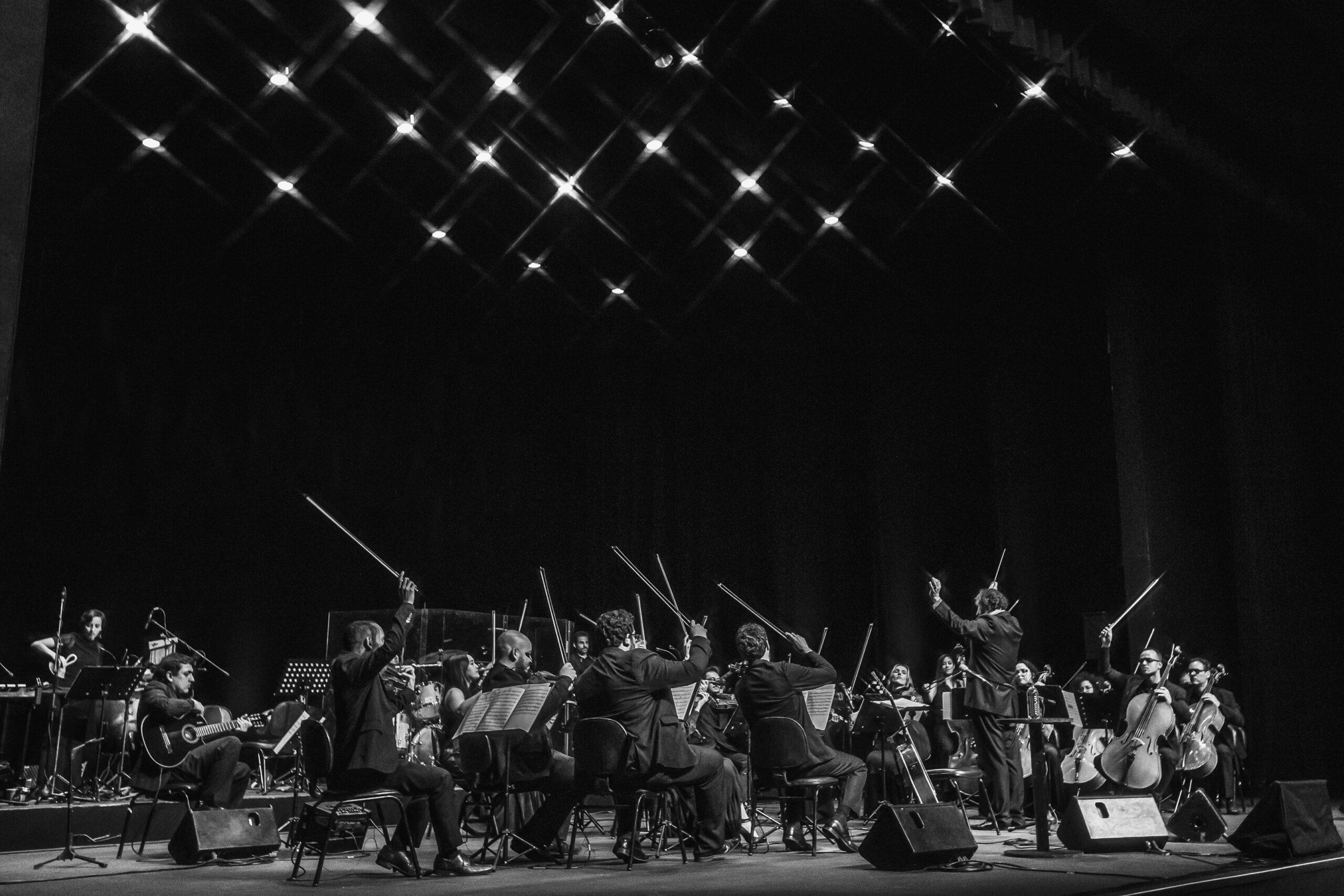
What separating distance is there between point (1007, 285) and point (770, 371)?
2702 millimetres

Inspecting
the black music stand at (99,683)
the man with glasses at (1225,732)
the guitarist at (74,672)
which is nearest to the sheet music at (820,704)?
the man with glasses at (1225,732)

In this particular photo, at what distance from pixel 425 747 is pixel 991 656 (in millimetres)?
3772

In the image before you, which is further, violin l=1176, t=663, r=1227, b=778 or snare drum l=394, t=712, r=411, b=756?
snare drum l=394, t=712, r=411, b=756

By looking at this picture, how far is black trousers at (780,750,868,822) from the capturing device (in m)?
6.21

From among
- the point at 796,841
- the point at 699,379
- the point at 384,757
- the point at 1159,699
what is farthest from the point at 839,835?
the point at 699,379

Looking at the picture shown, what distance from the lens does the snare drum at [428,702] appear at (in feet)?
28.1

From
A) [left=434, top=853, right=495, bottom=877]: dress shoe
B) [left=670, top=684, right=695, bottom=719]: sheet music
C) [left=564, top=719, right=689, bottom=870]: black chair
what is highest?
[left=670, top=684, right=695, bottom=719]: sheet music

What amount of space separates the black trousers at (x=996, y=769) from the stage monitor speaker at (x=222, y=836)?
167 inches

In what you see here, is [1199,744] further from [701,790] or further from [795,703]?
[701,790]

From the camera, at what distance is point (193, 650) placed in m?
9.62

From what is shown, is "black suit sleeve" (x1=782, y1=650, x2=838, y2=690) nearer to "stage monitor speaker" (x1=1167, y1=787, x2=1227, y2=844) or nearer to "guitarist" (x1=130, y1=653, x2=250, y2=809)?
"stage monitor speaker" (x1=1167, y1=787, x2=1227, y2=844)

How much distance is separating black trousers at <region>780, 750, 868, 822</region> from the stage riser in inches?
117

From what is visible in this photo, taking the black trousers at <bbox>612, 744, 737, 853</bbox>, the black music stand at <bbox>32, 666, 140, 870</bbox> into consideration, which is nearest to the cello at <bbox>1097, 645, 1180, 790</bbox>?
the black trousers at <bbox>612, 744, 737, 853</bbox>

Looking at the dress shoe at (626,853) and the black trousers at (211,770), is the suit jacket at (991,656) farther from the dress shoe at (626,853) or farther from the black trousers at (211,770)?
the black trousers at (211,770)
